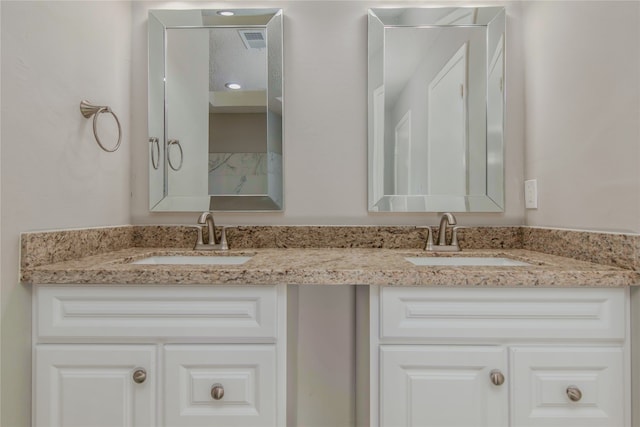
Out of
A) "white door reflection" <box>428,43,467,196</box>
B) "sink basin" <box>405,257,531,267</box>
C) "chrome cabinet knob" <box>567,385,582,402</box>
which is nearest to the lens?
"chrome cabinet knob" <box>567,385,582,402</box>

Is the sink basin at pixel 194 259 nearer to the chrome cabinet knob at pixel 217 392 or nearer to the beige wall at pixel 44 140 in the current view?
the beige wall at pixel 44 140

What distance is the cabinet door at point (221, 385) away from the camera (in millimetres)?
930

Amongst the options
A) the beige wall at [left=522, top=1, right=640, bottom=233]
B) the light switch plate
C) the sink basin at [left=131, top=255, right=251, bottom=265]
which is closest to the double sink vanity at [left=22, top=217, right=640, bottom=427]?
the beige wall at [left=522, top=1, right=640, bottom=233]

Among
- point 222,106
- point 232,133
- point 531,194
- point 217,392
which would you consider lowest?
point 217,392

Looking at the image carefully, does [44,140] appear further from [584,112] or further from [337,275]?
[584,112]

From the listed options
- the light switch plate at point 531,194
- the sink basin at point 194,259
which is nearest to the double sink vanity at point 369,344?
the sink basin at point 194,259

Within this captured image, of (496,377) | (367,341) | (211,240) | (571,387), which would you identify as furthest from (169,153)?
(571,387)

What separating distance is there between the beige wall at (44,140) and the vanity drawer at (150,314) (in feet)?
0.31

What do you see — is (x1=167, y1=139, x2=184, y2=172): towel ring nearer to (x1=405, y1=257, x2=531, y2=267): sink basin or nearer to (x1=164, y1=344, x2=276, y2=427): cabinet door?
(x1=164, y1=344, x2=276, y2=427): cabinet door

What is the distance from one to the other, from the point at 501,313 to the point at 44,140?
4.31 ft

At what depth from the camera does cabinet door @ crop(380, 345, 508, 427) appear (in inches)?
36.1

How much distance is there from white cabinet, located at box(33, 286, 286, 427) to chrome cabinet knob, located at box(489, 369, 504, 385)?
1.73ft

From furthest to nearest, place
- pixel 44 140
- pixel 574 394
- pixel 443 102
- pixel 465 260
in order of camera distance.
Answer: pixel 443 102
pixel 465 260
pixel 44 140
pixel 574 394

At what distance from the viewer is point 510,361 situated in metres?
0.92
